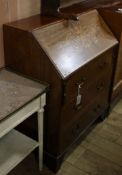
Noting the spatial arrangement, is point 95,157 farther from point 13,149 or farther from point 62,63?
point 62,63

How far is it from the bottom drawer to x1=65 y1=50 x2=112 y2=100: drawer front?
22cm

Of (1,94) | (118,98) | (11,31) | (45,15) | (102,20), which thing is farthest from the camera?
(118,98)

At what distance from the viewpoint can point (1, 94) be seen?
145 centimetres

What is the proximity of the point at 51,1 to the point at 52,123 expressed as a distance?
805 millimetres

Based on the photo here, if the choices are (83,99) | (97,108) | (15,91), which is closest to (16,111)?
(15,91)

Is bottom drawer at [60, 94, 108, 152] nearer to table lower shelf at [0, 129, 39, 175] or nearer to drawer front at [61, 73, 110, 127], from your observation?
drawer front at [61, 73, 110, 127]

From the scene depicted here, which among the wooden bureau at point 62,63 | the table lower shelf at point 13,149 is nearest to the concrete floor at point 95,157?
the wooden bureau at point 62,63

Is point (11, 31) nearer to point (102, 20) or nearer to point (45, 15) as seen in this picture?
point (45, 15)

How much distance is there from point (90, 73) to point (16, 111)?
27.3 inches

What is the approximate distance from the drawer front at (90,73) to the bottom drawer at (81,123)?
0.73ft

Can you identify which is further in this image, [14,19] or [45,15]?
[45,15]

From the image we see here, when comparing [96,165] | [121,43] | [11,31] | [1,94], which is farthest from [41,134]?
[121,43]

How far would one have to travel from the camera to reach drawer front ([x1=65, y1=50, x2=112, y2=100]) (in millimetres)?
1640

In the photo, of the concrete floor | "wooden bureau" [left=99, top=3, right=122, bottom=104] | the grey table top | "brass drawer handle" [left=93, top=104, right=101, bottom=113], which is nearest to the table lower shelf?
the concrete floor
